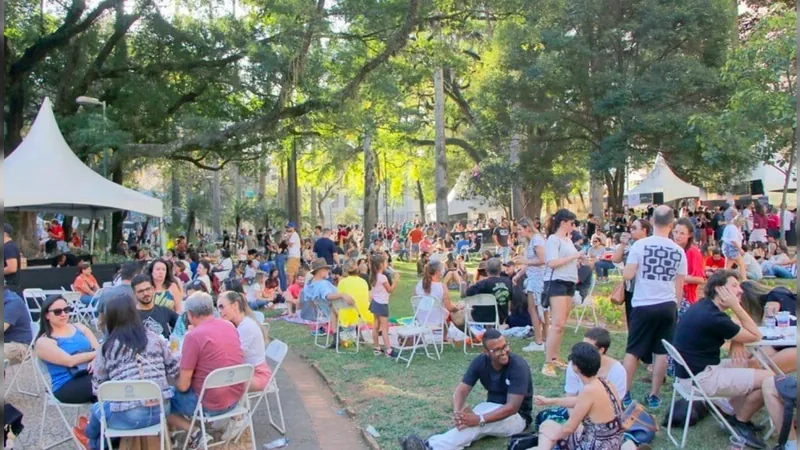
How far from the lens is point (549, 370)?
21.8 ft

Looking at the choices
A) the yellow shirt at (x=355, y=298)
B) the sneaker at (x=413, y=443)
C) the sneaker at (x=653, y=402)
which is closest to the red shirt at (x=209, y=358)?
the sneaker at (x=413, y=443)

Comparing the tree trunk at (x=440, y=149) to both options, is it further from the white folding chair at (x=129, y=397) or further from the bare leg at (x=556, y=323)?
the white folding chair at (x=129, y=397)

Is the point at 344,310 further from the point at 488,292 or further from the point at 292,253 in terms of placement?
the point at 292,253

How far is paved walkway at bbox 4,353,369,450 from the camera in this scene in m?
5.27

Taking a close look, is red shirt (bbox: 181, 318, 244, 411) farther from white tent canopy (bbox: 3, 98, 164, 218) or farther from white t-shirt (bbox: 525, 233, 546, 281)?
white tent canopy (bbox: 3, 98, 164, 218)

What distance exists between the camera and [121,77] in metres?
18.6

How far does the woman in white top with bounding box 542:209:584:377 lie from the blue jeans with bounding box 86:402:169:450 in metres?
3.86

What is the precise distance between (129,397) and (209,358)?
23.9 inches

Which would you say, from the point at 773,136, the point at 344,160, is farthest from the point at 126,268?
the point at 344,160

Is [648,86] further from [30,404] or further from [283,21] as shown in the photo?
[30,404]

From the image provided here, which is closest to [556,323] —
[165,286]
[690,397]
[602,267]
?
[690,397]

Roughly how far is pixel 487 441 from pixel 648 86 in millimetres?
17791

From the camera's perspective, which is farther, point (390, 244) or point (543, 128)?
point (390, 244)

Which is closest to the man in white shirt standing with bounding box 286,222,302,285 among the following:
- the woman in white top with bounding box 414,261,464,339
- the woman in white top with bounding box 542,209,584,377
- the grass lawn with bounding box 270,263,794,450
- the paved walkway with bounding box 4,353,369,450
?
the grass lawn with bounding box 270,263,794,450
